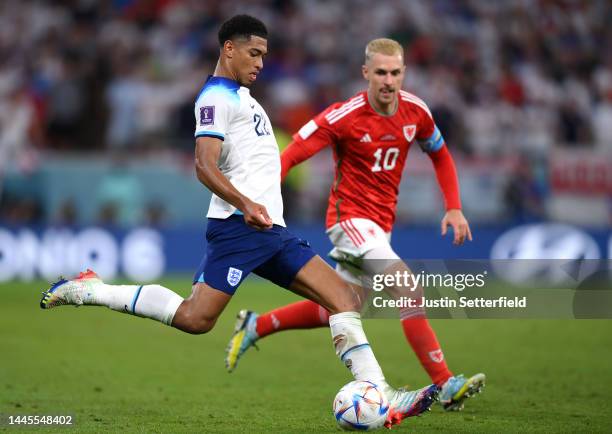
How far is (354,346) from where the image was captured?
5906 mm

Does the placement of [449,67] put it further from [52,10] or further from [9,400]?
[9,400]

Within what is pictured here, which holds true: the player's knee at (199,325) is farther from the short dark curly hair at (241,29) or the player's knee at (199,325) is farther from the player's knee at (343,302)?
the short dark curly hair at (241,29)

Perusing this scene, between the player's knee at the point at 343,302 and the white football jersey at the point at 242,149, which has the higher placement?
the white football jersey at the point at 242,149

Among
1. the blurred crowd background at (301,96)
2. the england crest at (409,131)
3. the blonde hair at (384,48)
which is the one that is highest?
the blurred crowd background at (301,96)

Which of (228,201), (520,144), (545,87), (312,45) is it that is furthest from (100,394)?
(545,87)

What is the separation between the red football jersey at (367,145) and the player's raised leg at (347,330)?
1413 millimetres

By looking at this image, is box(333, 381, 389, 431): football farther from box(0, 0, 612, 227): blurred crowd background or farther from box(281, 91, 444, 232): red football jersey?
box(0, 0, 612, 227): blurred crowd background

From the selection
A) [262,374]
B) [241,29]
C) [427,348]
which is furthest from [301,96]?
[241,29]

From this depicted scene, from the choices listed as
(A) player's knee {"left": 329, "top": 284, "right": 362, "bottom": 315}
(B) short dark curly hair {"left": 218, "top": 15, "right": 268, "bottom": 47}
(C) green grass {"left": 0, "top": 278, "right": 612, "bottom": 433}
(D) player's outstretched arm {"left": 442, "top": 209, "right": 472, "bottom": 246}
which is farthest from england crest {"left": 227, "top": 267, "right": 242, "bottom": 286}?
(D) player's outstretched arm {"left": 442, "top": 209, "right": 472, "bottom": 246}

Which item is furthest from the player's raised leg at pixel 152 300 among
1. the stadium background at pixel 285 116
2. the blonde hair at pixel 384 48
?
the stadium background at pixel 285 116

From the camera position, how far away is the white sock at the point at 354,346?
587cm

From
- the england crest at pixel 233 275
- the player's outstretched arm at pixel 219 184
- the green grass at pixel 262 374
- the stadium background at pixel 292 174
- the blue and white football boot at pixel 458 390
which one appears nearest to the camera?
the player's outstretched arm at pixel 219 184

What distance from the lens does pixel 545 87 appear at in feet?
64.1

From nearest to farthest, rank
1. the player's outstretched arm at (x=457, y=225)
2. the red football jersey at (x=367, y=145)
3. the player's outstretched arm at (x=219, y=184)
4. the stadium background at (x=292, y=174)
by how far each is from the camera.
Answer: the player's outstretched arm at (x=219, y=184) < the player's outstretched arm at (x=457, y=225) < the red football jersey at (x=367, y=145) < the stadium background at (x=292, y=174)
